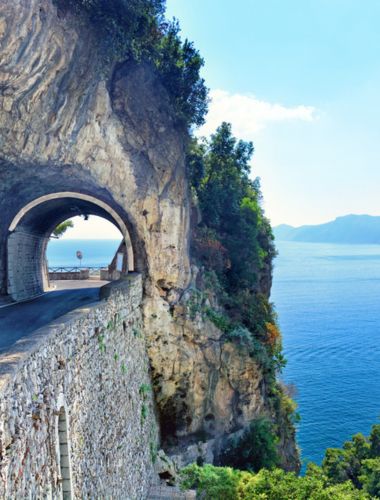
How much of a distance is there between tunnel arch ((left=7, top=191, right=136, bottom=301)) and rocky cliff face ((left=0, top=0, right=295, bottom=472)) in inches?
12.1

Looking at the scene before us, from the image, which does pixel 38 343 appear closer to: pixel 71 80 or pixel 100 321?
pixel 100 321

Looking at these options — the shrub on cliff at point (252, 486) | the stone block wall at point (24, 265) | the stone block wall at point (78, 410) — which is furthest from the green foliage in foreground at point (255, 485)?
the stone block wall at point (24, 265)

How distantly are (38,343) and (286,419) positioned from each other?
18506mm

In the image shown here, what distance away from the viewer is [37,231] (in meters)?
18.7

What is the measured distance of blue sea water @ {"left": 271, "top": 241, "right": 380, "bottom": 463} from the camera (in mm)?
30047

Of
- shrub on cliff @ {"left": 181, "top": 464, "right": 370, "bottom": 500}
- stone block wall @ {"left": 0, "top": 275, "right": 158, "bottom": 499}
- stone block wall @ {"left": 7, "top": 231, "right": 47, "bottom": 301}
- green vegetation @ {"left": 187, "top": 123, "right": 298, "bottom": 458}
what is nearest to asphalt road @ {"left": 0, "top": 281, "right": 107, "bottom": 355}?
stone block wall @ {"left": 7, "top": 231, "right": 47, "bottom": 301}

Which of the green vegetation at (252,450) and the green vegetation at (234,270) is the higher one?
the green vegetation at (234,270)

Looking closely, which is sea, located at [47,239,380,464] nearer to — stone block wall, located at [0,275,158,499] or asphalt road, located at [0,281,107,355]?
stone block wall, located at [0,275,158,499]

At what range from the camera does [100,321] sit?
8.12 meters

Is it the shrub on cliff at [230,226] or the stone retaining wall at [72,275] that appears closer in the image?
the shrub on cliff at [230,226]

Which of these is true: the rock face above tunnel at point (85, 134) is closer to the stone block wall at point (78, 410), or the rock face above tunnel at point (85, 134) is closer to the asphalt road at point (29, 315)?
the asphalt road at point (29, 315)

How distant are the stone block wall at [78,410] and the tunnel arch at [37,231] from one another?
541 centimetres

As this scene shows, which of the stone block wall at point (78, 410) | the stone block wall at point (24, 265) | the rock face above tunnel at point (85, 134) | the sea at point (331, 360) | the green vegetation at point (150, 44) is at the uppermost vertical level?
the green vegetation at point (150, 44)

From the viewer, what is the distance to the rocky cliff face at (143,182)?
11.0m
